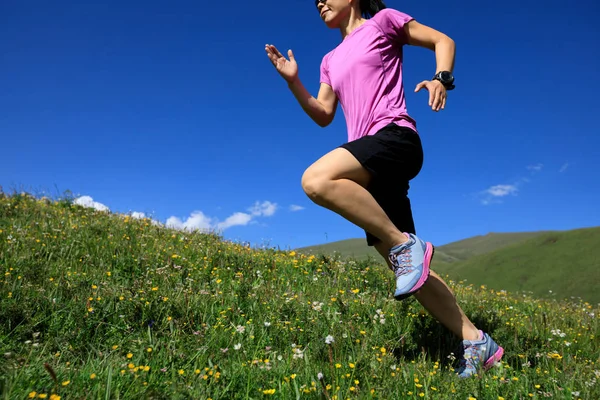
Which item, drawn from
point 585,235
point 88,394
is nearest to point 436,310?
point 88,394

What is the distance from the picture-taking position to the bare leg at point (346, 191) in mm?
3533

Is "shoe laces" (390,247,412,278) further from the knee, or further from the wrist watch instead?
the wrist watch

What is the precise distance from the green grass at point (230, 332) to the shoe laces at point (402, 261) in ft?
2.15

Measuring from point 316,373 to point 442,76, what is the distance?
8.68ft

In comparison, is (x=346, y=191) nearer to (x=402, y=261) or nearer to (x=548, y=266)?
(x=402, y=261)

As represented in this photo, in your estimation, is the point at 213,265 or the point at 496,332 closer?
the point at 496,332

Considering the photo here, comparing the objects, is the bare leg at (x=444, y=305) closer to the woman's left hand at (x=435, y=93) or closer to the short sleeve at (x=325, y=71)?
the woman's left hand at (x=435, y=93)

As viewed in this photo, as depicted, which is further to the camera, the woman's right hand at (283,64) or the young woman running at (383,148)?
the woman's right hand at (283,64)

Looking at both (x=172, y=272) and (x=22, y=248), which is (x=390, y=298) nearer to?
(x=172, y=272)

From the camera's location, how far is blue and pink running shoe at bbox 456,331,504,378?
3674 millimetres

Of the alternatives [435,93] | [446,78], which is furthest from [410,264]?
[446,78]

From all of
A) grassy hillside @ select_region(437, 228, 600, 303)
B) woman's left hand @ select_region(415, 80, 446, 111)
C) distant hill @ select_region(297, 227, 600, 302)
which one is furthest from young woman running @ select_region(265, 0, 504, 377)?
grassy hillside @ select_region(437, 228, 600, 303)

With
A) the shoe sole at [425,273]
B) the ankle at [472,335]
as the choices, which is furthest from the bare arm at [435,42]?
the ankle at [472,335]

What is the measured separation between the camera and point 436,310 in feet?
13.1
